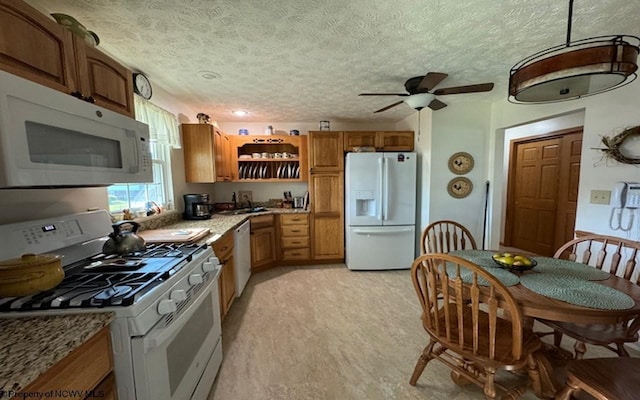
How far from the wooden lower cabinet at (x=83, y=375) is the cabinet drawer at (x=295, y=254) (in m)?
2.85

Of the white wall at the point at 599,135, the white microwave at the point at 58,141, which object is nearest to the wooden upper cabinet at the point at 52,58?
the white microwave at the point at 58,141

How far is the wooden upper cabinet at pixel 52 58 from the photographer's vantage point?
899mm

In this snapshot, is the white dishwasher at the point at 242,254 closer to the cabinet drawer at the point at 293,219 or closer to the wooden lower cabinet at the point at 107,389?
the cabinet drawer at the point at 293,219

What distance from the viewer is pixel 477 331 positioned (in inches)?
49.4

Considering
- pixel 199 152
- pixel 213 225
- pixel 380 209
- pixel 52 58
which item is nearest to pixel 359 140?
pixel 380 209

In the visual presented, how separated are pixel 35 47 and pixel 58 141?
37cm

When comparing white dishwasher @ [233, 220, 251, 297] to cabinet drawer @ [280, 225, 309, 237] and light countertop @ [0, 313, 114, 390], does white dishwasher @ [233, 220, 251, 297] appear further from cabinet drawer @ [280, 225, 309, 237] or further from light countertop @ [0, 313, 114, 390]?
light countertop @ [0, 313, 114, 390]

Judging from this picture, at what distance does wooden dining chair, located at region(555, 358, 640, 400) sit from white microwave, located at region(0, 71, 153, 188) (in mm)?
2291

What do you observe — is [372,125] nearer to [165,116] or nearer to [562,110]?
[562,110]

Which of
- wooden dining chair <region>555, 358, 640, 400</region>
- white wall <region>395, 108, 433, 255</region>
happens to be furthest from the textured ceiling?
wooden dining chair <region>555, 358, 640, 400</region>

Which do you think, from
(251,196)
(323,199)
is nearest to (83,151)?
(323,199)

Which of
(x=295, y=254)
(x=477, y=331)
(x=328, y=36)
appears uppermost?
(x=328, y=36)

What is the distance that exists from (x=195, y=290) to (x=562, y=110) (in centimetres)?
357

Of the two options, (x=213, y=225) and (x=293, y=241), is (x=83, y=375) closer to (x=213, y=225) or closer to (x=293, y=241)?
(x=213, y=225)
